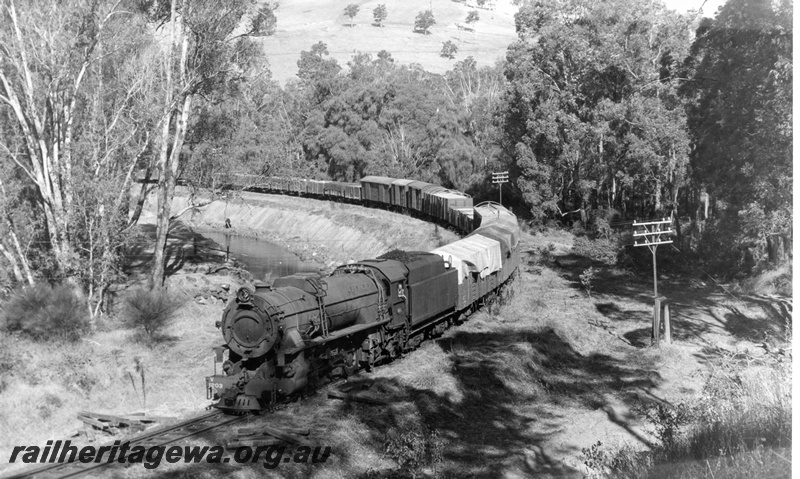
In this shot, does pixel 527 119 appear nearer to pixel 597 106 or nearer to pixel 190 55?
pixel 597 106

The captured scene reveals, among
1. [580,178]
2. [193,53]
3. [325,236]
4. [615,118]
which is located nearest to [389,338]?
[193,53]

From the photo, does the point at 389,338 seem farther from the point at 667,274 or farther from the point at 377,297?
the point at 667,274

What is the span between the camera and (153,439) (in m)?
15.2

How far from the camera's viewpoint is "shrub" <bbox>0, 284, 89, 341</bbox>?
24969 mm

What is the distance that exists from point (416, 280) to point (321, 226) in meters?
43.4

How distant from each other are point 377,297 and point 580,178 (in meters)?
35.0

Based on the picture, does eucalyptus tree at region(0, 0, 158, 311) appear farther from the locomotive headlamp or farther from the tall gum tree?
the locomotive headlamp

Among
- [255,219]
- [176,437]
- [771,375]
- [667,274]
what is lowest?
[255,219]

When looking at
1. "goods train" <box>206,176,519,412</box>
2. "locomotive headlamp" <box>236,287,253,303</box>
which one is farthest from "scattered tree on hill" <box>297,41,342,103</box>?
"locomotive headlamp" <box>236,287,253,303</box>

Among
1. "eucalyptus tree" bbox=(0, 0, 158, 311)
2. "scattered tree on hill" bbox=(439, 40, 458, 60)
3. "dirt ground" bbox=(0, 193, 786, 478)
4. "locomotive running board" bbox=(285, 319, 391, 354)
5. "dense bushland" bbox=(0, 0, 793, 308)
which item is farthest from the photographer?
"scattered tree on hill" bbox=(439, 40, 458, 60)

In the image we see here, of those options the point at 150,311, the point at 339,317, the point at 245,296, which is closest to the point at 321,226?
the point at 150,311

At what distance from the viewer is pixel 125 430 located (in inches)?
673

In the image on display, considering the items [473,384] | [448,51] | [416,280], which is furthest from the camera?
[448,51]

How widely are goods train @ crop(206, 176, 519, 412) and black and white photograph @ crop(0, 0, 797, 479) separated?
97 mm
